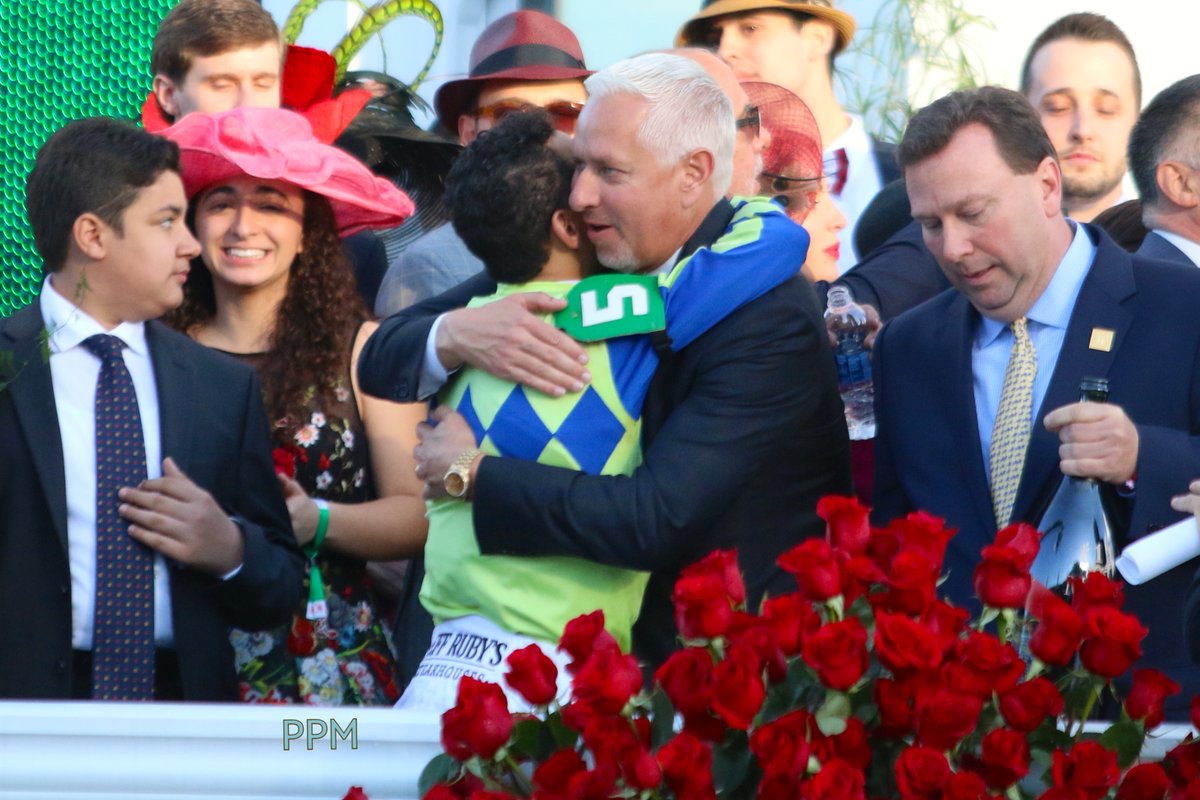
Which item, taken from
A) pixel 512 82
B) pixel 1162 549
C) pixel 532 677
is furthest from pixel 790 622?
pixel 512 82

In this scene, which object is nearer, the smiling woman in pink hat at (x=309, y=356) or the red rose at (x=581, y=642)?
the red rose at (x=581, y=642)

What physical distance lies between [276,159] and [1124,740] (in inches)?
104

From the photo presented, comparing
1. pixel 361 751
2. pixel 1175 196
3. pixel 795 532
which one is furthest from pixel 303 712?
pixel 1175 196

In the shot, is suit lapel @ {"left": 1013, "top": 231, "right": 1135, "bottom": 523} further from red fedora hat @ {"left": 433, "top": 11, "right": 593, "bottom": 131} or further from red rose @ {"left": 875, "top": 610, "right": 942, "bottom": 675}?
red fedora hat @ {"left": 433, "top": 11, "right": 593, "bottom": 131}

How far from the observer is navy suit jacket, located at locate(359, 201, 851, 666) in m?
2.66

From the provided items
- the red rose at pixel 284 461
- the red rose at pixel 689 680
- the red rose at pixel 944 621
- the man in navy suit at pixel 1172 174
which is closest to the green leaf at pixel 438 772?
the red rose at pixel 689 680

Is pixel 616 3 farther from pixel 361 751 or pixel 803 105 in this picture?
pixel 361 751

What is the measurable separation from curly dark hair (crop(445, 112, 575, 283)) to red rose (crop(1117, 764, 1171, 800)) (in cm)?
148

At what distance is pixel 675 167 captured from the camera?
113 inches

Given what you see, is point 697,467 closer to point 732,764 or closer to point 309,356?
point 732,764

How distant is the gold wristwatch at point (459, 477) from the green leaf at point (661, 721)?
1.09 metres

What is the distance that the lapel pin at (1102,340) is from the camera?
2.94 metres

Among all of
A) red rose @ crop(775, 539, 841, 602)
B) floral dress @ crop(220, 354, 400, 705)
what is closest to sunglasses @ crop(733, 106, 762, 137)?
floral dress @ crop(220, 354, 400, 705)

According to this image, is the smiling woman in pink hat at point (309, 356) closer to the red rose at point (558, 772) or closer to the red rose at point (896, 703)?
the red rose at point (558, 772)
